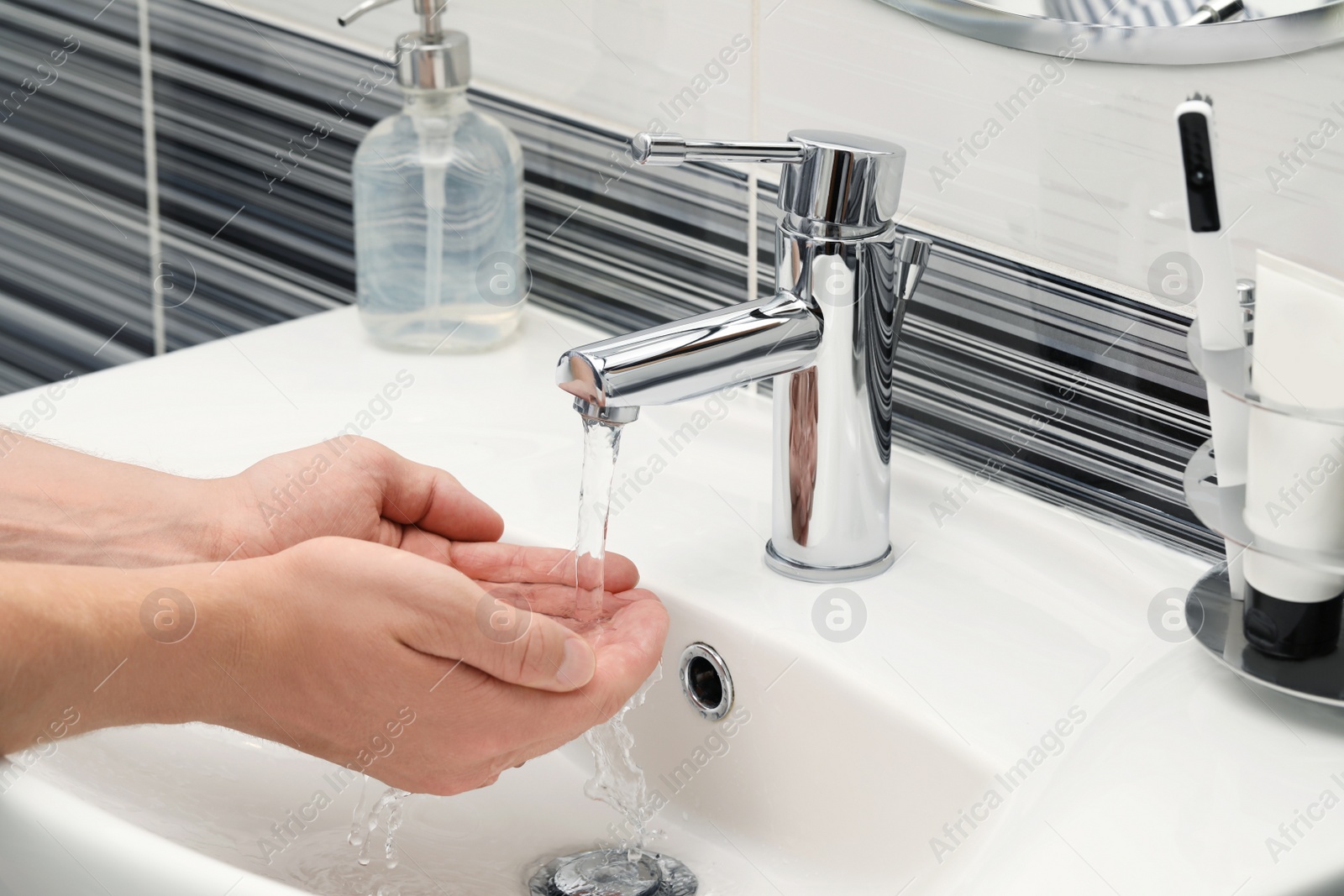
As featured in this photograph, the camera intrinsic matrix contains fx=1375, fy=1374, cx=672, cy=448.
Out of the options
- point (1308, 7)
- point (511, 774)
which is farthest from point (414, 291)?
point (1308, 7)

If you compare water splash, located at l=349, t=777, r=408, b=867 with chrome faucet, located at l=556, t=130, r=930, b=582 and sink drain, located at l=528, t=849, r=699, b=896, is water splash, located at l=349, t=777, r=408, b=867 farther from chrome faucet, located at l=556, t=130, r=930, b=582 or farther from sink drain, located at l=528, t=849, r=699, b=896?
chrome faucet, located at l=556, t=130, r=930, b=582

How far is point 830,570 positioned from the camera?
65 cm

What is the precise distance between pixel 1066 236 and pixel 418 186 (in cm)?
42

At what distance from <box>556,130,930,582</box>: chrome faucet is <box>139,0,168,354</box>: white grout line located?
0.72m

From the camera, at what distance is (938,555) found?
68 cm

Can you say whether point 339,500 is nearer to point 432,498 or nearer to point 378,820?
point 432,498

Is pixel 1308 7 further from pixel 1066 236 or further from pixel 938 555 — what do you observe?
pixel 938 555

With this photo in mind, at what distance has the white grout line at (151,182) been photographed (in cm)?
114

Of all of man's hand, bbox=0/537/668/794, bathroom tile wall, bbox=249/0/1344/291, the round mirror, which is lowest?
man's hand, bbox=0/537/668/794

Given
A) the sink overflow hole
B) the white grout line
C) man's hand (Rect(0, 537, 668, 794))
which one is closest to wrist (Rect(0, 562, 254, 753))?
man's hand (Rect(0, 537, 668, 794))

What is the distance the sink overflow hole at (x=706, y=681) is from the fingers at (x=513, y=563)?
0.15 feet

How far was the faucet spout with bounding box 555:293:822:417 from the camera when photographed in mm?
544

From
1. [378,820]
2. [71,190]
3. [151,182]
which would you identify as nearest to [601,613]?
[378,820]

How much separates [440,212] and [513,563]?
287 mm
